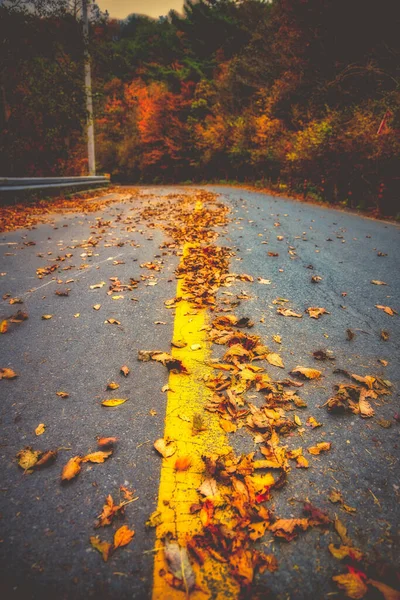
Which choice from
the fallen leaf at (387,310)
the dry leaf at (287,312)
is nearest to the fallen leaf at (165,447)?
the dry leaf at (287,312)

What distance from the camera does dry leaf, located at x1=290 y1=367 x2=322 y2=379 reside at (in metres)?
2.14

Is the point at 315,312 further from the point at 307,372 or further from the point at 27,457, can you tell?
the point at 27,457

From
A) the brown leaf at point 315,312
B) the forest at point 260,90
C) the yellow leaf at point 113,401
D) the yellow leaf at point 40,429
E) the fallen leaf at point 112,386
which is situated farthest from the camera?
the forest at point 260,90

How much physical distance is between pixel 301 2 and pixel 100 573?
892 inches

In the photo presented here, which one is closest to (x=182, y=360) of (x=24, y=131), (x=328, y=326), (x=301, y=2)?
(x=328, y=326)

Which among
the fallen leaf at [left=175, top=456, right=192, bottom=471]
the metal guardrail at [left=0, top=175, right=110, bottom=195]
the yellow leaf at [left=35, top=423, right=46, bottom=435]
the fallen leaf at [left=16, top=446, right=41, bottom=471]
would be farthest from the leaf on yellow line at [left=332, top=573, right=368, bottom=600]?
the metal guardrail at [left=0, top=175, right=110, bottom=195]

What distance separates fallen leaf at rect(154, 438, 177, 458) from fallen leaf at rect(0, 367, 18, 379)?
3.85 ft

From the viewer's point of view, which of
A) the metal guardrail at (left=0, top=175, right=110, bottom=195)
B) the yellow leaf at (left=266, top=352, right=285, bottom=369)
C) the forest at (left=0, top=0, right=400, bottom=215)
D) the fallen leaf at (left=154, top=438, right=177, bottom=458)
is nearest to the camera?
the fallen leaf at (left=154, top=438, right=177, bottom=458)

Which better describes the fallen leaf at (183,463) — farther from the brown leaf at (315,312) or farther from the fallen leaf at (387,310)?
the fallen leaf at (387,310)

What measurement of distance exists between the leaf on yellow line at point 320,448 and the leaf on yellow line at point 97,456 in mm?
1037

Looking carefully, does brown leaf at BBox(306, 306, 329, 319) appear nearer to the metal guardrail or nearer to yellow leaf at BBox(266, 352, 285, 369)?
yellow leaf at BBox(266, 352, 285, 369)

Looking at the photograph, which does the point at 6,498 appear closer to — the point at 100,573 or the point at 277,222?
the point at 100,573

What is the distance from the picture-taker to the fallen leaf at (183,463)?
1511 mm

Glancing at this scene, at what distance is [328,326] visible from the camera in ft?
9.14
